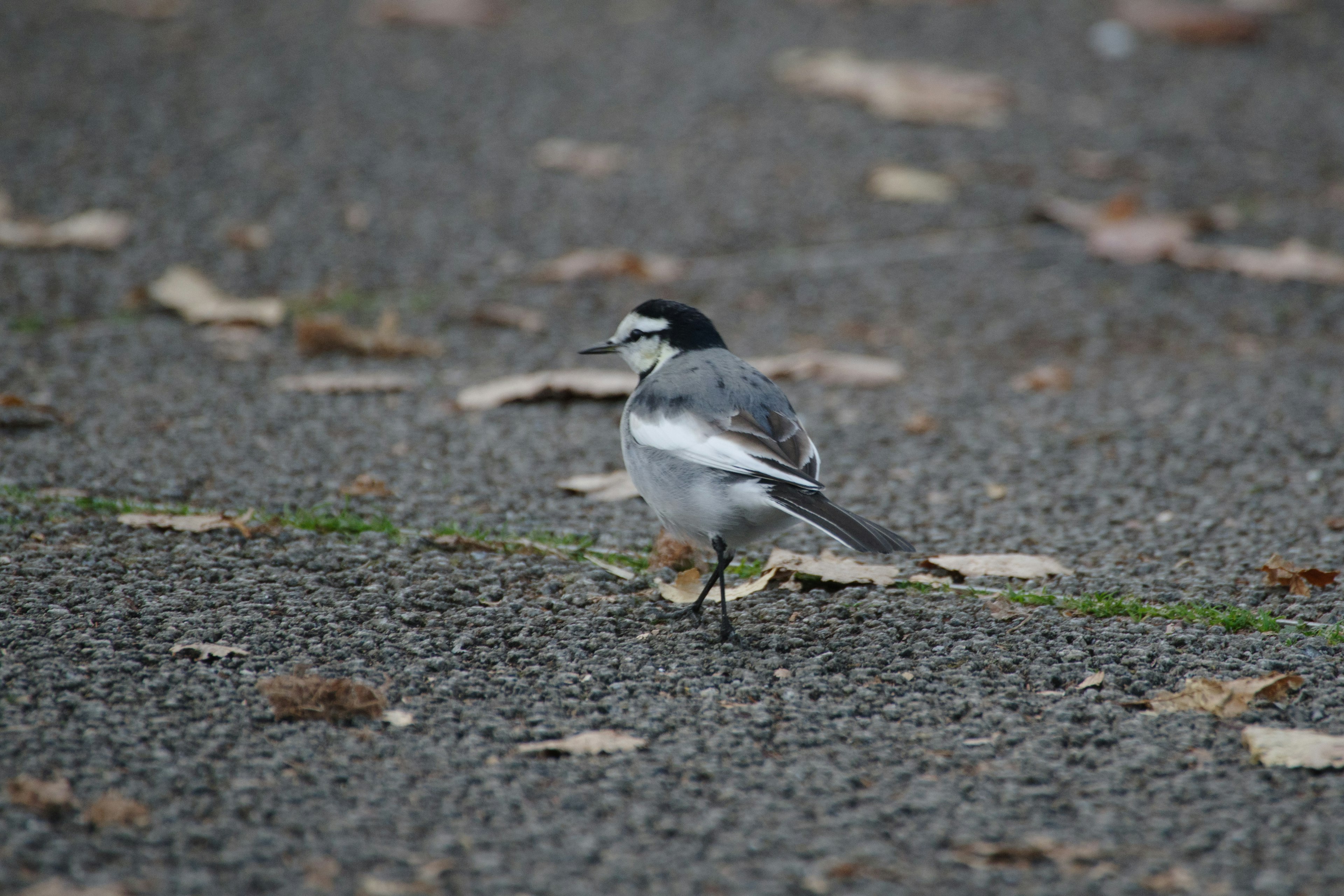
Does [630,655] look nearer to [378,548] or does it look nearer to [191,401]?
[378,548]

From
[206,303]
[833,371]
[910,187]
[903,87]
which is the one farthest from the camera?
[903,87]

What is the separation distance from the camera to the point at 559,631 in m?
3.40

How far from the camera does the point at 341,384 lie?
5324 mm

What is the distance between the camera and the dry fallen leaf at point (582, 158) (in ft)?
25.2

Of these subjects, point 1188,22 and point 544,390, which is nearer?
point 544,390

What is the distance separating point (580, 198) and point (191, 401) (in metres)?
2.96

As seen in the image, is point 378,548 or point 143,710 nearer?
point 143,710

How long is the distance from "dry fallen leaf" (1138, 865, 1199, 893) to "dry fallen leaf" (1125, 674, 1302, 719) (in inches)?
28.1

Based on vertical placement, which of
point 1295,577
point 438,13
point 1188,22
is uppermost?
point 1188,22

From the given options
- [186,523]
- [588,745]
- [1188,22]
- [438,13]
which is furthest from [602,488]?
[1188,22]

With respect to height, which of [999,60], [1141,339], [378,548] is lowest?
[378,548]

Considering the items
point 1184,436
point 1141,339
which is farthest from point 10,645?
point 1141,339

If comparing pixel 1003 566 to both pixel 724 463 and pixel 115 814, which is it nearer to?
pixel 724 463

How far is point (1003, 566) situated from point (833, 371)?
1.92 m
